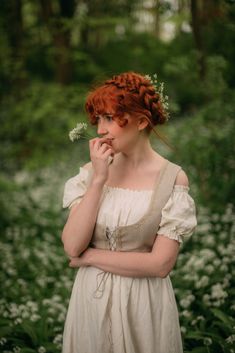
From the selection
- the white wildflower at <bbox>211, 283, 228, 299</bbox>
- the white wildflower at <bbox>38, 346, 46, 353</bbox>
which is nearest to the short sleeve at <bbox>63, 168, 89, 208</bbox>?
the white wildflower at <bbox>38, 346, 46, 353</bbox>

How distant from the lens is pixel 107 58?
53.8ft

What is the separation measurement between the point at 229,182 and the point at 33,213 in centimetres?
316

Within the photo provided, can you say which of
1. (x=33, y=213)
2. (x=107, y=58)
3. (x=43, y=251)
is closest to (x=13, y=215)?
(x=33, y=213)

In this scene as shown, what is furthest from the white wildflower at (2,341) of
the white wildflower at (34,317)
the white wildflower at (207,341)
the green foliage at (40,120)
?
the green foliage at (40,120)

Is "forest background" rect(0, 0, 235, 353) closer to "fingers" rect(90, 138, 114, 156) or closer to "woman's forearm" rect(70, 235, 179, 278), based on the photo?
"fingers" rect(90, 138, 114, 156)

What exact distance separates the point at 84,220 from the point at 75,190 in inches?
10.7

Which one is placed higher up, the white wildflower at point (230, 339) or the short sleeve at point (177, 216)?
the short sleeve at point (177, 216)

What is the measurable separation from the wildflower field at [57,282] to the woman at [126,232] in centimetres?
134

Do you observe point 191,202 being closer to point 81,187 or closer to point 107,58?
point 81,187

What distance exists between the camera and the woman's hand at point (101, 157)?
2.39 meters

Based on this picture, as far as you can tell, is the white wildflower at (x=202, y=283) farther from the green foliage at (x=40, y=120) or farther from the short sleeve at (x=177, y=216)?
the green foliage at (x=40, y=120)

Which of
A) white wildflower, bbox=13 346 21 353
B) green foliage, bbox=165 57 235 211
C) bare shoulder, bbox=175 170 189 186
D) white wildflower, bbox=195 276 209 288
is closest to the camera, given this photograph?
bare shoulder, bbox=175 170 189 186

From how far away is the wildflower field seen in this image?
12.7ft

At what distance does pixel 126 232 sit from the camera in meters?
2.40
